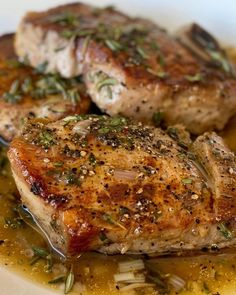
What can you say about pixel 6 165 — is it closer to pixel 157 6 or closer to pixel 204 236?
pixel 204 236

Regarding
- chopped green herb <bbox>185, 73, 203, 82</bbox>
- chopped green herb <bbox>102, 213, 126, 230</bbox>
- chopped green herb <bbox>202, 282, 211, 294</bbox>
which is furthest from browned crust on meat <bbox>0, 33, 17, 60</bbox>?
chopped green herb <bbox>202, 282, 211, 294</bbox>

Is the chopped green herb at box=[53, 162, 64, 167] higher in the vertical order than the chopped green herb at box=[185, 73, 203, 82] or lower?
lower

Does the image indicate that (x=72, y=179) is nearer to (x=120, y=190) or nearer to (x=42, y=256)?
(x=120, y=190)

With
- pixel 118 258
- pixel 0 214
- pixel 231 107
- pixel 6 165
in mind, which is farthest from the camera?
A: pixel 231 107

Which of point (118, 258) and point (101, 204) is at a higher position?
point (101, 204)

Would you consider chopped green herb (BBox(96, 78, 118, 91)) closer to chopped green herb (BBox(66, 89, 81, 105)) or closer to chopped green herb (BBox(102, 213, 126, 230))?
chopped green herb (BBox(66, 89, 81, 105))

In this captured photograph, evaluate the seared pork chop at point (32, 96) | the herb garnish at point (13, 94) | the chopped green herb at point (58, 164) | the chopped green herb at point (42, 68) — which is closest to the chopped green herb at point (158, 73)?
the seared pork chop at point (32, 96)

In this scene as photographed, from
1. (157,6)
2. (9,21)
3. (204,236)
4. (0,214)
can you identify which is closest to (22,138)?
(0,214)
